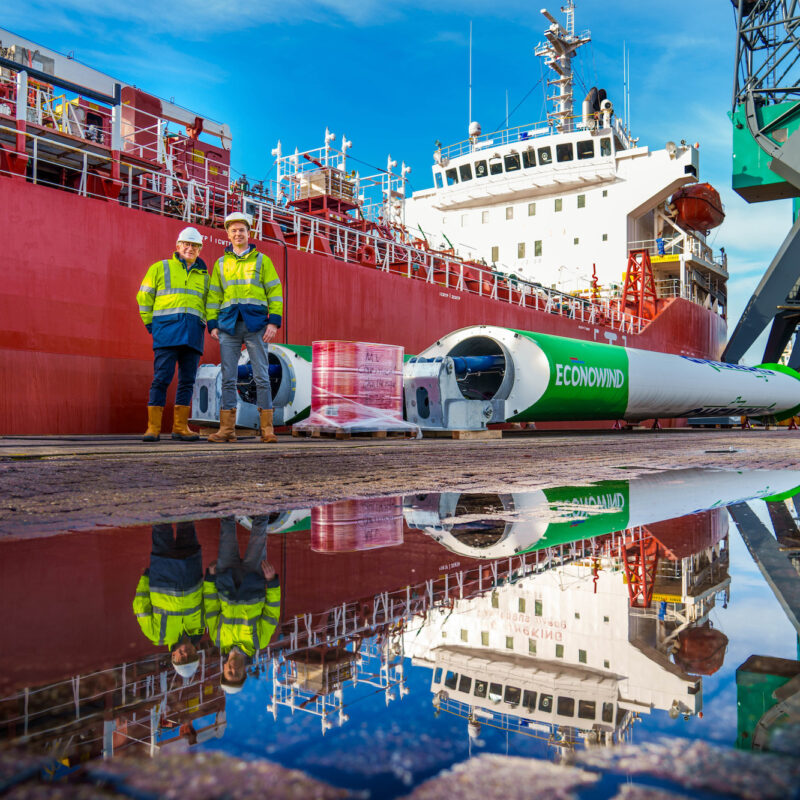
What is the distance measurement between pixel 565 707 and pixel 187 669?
1.46 ft

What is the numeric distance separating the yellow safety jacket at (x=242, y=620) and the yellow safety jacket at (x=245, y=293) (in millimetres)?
6049

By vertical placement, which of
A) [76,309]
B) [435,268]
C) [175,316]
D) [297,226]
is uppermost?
[435,268]

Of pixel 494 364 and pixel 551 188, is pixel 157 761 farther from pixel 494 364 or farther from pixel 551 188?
pixel 551 188

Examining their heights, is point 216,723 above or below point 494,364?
below

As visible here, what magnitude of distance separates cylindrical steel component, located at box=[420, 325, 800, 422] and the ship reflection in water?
914 centimetres

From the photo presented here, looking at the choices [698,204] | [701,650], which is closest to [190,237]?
[701,650]

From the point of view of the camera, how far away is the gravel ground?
231cm

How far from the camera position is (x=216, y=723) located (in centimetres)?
66

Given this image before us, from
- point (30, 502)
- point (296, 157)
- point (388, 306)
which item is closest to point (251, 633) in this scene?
point (30, 502)

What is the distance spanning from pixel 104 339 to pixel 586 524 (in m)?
8.38

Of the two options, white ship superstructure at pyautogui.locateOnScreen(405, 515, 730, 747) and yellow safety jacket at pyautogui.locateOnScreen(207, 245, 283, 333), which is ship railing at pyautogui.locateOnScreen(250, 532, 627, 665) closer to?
white ship superstructure at pyautogui.locateOnScreen(405, 515, 730, 747)

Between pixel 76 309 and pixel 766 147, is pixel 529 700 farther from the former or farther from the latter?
pixel 766 147

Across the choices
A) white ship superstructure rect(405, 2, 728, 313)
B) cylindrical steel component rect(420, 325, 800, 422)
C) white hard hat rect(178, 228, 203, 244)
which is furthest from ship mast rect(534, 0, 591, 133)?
white hard hat rect(178, 228, 203, 244)

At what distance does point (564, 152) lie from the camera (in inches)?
922
